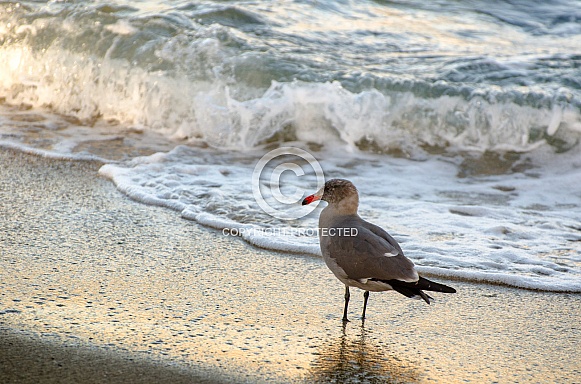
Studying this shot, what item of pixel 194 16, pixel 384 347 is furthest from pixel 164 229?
pixel 194 16

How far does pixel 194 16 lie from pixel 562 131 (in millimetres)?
4603

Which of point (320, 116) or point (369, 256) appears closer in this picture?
point (369, 256)

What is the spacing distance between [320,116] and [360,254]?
4.41 meters

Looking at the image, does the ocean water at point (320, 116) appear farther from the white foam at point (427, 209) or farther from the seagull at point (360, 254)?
the seagull at point (360, 254)

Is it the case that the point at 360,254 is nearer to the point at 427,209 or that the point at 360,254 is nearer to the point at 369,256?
the point at 369,256

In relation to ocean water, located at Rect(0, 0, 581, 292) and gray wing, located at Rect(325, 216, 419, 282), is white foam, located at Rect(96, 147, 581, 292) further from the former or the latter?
gray wing, located at Rect(325, 216, 419, 282)

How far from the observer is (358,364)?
10.3 ft

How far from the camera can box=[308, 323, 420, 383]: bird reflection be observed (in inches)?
118

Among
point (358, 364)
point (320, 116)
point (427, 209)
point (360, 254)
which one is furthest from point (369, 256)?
point (320, 116)

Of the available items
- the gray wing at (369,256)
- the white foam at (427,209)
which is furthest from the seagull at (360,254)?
the white foam at (427,209)

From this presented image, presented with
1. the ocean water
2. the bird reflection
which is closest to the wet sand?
the bird reflection

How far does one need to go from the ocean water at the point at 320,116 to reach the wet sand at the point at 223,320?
421 mm

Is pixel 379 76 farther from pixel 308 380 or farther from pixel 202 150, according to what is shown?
pixel 308 380

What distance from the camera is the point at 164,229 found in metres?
4.90
